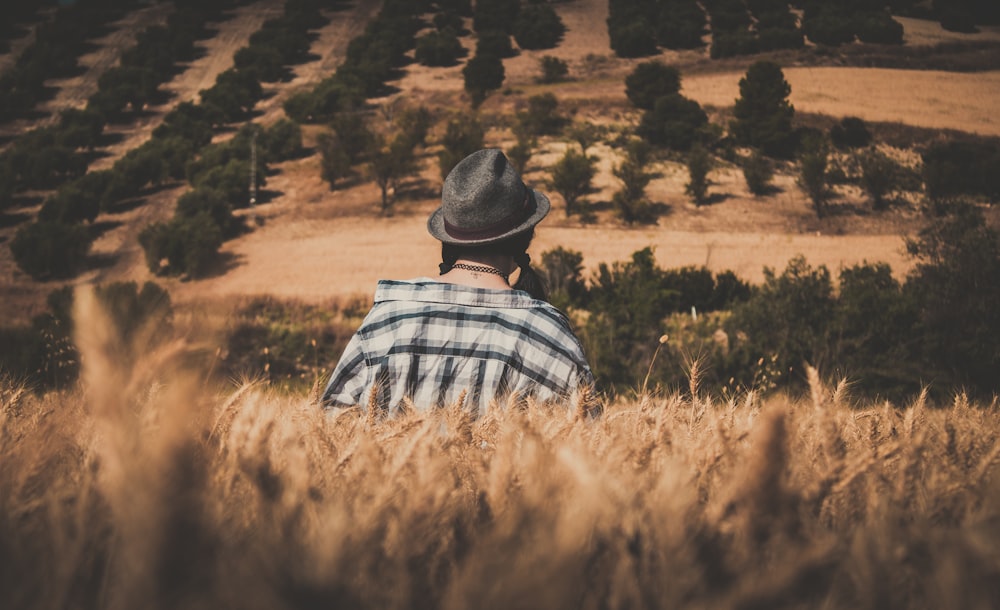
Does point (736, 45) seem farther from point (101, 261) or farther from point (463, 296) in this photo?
point (463, 296)

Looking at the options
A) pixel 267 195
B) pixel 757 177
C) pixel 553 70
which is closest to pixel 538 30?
pixel 553 70

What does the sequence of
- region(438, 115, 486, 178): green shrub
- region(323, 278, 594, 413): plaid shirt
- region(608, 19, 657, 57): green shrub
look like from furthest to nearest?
region(608, 19, 657, 57): green shrub, region(438, 115, 486, 178): green shrub, region(323, 278, 594, 413): plaid shirt

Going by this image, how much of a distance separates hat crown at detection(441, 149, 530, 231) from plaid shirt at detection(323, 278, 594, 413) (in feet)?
1.20

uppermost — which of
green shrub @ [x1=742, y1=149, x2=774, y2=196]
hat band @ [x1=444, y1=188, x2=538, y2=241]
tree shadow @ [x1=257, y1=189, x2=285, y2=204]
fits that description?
hat band @ [x1=444, y1=188, x2=538, y2=241]

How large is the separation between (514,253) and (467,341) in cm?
61

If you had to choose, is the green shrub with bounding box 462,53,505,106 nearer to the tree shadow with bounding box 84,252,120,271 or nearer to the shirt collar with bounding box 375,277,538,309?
the tree shadow with bounding box 84,252,120,271

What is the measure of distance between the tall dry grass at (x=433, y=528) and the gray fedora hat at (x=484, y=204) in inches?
68.9

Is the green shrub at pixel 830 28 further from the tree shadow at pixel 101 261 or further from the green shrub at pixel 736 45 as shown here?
the tree shadow at pixel 101 261

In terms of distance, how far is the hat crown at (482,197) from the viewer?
280 centimetres

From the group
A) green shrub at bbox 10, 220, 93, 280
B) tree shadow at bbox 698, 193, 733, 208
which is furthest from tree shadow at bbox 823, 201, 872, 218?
green shrub at bbox 10, 220, 93, 280

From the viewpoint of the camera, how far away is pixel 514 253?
298 centimetres

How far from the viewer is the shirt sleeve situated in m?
2.63

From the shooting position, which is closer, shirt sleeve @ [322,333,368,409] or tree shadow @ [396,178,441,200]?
shirt sleeve @ [322,333,368,409]

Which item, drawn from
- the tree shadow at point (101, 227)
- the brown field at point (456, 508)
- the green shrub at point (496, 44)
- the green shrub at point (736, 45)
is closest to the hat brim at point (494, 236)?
the brown field at point (456, 508)
